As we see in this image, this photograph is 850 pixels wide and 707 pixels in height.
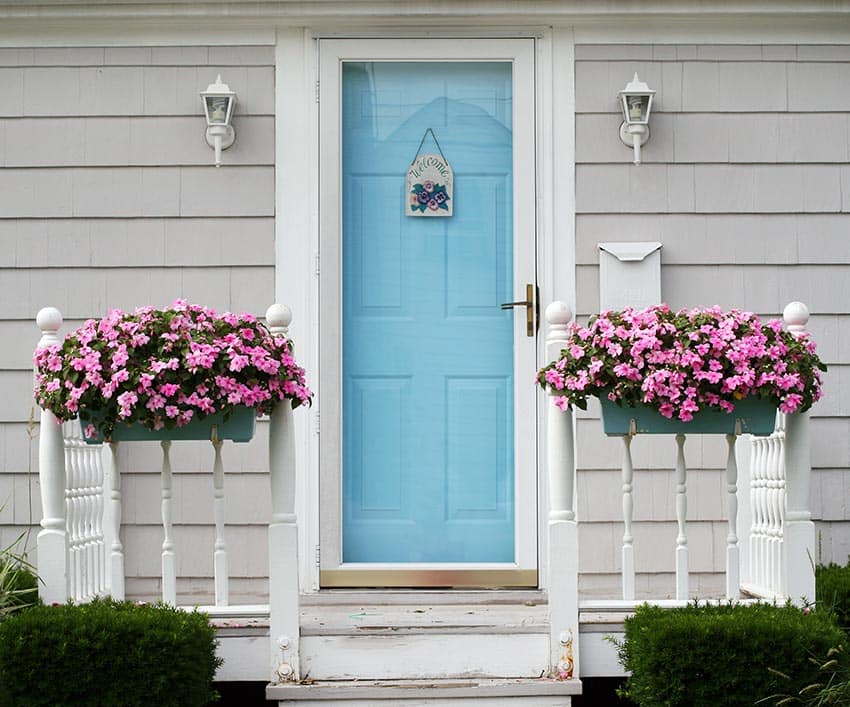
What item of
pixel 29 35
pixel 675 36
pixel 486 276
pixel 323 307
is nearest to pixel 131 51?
pixel 29 35

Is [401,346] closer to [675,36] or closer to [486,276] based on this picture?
[486,276]

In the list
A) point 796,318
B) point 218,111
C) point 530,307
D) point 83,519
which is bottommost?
point 83,519

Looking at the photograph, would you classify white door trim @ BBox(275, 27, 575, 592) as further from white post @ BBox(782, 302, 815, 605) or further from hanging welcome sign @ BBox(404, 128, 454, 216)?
white post @ BBox(782, 302, 815, 605)

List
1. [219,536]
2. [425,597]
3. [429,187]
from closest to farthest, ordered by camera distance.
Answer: [219,536]
[425,597]
[429,187]

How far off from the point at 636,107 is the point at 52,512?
265cm

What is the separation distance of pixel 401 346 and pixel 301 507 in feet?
2.43

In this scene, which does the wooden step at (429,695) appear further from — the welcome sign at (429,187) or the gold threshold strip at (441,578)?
the welcome sign at (429,187)

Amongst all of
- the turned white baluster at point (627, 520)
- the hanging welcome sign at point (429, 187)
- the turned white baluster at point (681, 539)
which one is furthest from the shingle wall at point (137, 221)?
the turned white baluster at point (681, 539)

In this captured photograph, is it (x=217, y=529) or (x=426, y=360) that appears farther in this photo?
(x=426, y=360)

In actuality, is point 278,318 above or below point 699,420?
above

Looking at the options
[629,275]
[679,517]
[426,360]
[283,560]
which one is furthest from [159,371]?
[629,275]

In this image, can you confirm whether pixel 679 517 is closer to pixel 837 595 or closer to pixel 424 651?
pixel 837 595

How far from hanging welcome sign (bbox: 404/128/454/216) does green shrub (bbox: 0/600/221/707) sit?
211 cm

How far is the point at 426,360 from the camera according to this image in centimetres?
513
